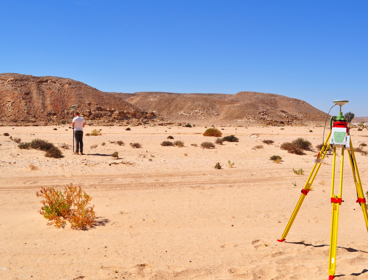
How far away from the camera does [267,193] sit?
8398mm

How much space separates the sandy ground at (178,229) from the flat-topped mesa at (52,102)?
154 feet

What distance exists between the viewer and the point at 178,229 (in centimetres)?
561

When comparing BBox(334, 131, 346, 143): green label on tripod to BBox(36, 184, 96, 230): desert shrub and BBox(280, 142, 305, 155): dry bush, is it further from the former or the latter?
BBox(280, 142, 305, 155): dry bush

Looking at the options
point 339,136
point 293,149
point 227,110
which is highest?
point 227,110

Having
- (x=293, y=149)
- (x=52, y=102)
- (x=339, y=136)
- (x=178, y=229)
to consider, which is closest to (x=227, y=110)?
(x=52, y=102)

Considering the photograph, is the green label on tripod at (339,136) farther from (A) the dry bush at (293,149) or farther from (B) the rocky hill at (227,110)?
(B) the rocky hill at (227,110)

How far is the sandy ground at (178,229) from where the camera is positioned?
161 inches

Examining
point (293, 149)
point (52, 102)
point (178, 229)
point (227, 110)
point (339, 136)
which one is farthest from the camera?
point (227, 110)

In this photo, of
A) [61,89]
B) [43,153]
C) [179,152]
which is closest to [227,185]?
[179,152]

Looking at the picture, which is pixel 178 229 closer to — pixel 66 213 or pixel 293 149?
pixel 66 213

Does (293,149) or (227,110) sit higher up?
(227,110)

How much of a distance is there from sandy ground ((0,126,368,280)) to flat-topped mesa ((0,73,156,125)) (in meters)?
46.8

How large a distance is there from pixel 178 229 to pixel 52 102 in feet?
209

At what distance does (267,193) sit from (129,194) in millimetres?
3710
